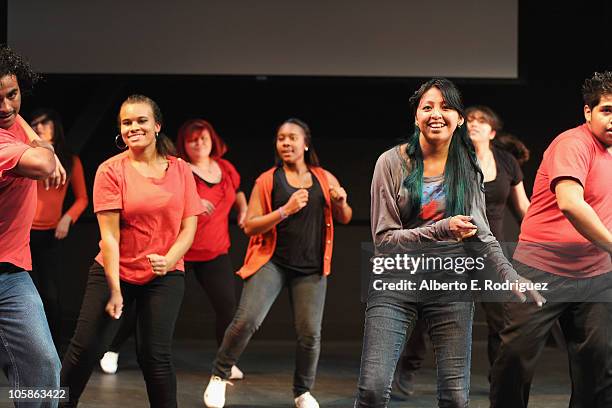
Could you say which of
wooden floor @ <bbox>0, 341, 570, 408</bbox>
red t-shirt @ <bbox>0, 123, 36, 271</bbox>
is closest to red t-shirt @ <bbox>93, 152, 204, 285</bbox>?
red t-shirt @ <bbox>0, 123, 36, 271</bbox>

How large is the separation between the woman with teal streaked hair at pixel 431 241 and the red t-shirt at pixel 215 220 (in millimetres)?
2416

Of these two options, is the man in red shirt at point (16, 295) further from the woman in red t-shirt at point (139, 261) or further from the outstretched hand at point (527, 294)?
the outstretched hand at point (527, 294)

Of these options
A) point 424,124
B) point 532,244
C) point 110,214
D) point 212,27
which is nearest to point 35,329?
point 110,214

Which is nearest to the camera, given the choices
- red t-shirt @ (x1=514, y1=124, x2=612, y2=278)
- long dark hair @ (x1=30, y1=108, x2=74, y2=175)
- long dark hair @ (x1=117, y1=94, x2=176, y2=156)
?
red t-shirt @ (x1=514, y1=124, x2=612, y2=278)

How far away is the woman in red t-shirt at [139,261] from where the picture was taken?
153 inches

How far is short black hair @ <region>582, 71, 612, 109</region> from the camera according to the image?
11.9 feet

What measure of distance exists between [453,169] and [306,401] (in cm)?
184

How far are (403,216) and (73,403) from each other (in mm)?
1528

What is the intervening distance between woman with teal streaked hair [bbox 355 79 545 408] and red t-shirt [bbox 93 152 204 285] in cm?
92

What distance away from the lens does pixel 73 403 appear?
3988 millimetres

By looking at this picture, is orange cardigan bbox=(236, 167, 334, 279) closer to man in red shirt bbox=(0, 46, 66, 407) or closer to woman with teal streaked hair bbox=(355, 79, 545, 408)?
woman with teal streaked hair bbox=(355, 79, 545, 408)

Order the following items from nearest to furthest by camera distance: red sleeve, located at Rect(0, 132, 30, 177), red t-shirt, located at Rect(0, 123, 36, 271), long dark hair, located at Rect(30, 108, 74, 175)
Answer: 1. red sleeve, located at Rect(0, 132, 30, 177)
2. red t-shirt, located at Rect(0, 123, 36, 271)
3. long dark hair, located at Rect(30, 108, 74, 175)

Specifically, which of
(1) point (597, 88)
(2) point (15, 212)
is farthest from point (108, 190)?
(1) point (597, 88)

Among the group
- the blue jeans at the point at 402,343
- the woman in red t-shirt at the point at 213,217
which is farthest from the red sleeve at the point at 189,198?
the woman in red t-shirt at the point at 213,217
